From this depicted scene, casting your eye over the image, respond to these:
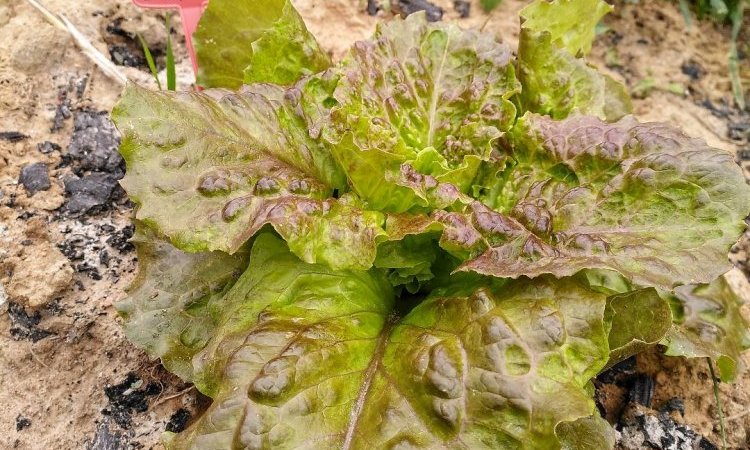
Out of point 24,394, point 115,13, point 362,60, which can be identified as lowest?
point 24,394

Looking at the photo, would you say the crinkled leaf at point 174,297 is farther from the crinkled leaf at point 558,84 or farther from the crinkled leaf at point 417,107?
the crinkled leaf at point 558,84

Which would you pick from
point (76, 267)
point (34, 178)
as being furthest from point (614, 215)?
point (34, 178)

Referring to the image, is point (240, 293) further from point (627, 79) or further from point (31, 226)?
point (627, 79)

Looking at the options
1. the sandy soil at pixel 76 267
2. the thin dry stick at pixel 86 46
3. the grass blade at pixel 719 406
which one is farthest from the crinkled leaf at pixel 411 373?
the thin dry stick at pixel 86 46

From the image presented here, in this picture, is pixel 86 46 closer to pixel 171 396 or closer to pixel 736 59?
pixel 171 396

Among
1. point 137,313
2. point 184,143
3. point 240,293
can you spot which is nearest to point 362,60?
point 184,143

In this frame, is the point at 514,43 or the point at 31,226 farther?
the point at 514,43
